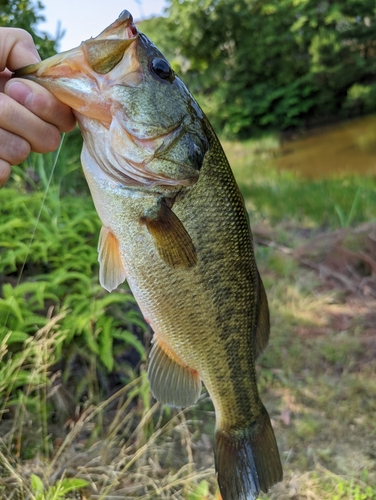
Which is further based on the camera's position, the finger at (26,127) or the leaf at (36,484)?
the leaf at (36,484)

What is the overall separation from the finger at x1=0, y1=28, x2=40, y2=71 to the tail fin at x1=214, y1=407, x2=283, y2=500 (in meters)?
1.49

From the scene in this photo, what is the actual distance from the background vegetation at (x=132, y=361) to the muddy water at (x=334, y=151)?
612 centimetres

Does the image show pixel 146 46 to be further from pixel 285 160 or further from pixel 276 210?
pixel 285 160

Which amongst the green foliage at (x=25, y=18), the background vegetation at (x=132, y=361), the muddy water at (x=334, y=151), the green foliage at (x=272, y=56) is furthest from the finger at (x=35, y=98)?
the green foliage at (x=272, y=56)

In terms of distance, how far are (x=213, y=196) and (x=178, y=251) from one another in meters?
0.21

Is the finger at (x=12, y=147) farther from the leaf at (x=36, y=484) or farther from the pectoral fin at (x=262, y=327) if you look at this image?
the leaf at (x=36, y=484)

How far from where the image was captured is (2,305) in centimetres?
224

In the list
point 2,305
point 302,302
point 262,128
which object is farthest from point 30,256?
point 262,128

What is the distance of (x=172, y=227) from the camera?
3.97ft

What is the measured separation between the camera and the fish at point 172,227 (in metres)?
1.11

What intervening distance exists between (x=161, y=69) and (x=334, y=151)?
1395 centimetres

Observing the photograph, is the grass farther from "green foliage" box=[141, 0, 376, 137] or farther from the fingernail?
"green foliage" box=[141, 0, 376, 137]

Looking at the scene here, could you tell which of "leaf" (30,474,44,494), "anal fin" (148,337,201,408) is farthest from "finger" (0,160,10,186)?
Answer: "leaf" (30,474,44,494)

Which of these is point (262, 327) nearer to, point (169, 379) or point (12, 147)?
point (169, 379)
